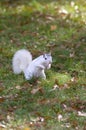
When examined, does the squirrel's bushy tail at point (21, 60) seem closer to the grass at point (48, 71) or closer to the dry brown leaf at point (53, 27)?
the grass at point (48, 71)

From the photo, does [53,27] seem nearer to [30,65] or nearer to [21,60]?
[21,60]

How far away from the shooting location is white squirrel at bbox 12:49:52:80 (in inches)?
272

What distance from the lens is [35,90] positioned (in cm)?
677

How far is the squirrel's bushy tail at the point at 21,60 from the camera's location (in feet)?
23.5

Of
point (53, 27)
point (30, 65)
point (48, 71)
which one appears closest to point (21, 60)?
point (30, 65)

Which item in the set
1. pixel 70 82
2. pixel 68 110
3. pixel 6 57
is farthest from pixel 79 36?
pixel 68 110

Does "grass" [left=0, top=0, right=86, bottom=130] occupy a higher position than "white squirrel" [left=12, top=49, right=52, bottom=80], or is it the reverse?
"white squirrel" [left=12, top=49, right=52, bottom=80]

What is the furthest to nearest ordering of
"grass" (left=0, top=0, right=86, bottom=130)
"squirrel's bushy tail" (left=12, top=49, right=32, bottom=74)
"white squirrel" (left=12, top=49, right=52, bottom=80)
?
"squirrel's bushy tail" (left=12, top=49, right=32, bottom=74)
"white squirrel" (left=12, top=49, right=52, bottom=80)
"grass" (left=0, top=0, right=86, bottom=130)

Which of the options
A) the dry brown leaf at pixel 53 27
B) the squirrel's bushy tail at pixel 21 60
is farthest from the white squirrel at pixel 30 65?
the dry brown leaf at pixel 53 27

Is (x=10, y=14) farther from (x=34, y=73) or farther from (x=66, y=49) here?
(x=34, y=73)

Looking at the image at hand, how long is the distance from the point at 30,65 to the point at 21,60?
198mm

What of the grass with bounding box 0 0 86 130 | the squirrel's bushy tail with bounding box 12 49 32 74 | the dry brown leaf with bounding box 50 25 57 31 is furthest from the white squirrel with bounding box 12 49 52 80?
the dry brown leaf with bounding box 50 25 57 31

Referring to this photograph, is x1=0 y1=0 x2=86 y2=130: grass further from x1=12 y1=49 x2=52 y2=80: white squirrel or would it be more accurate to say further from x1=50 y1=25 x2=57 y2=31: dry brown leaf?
x1=12 y1=49 x2=52 y2=80: white squirrel

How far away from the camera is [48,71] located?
7445 millimetres
